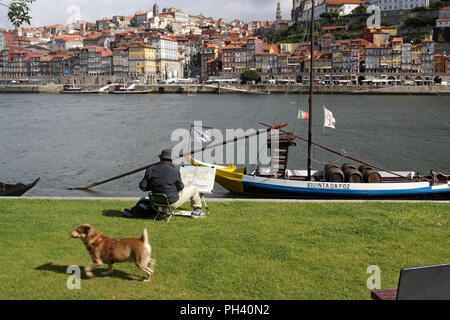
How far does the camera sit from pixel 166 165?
6.53 meters

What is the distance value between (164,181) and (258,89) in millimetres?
84498

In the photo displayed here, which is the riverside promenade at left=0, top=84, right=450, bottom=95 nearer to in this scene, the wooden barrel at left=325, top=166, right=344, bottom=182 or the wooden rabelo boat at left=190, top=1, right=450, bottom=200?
the wooden rabelo boat at left=190, top=1, right=450, bottom=200

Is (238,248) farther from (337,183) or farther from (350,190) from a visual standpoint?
(350,190)

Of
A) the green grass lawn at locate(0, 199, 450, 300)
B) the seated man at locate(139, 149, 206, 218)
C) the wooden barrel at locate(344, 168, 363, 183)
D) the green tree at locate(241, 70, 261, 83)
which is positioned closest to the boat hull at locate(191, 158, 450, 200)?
the wooden barrel at locate(344, 168, 363, 183)

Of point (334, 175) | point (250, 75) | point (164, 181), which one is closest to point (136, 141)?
point (334, 175)

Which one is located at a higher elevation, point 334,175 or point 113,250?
point 113,250

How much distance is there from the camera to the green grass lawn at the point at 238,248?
14.5 ft

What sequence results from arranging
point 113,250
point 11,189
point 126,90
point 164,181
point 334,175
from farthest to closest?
point 126,90, point 334,175, point 11,189, point 164,181, point 113,250

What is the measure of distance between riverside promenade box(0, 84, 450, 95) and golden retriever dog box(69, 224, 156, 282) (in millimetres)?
65408

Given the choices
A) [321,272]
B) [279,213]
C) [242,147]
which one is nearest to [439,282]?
[321,272]

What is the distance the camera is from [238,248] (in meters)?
5.43

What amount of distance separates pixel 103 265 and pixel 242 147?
18.9m

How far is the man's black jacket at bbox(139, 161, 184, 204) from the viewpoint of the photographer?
6.47 metres

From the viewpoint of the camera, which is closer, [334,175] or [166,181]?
[166,181]
